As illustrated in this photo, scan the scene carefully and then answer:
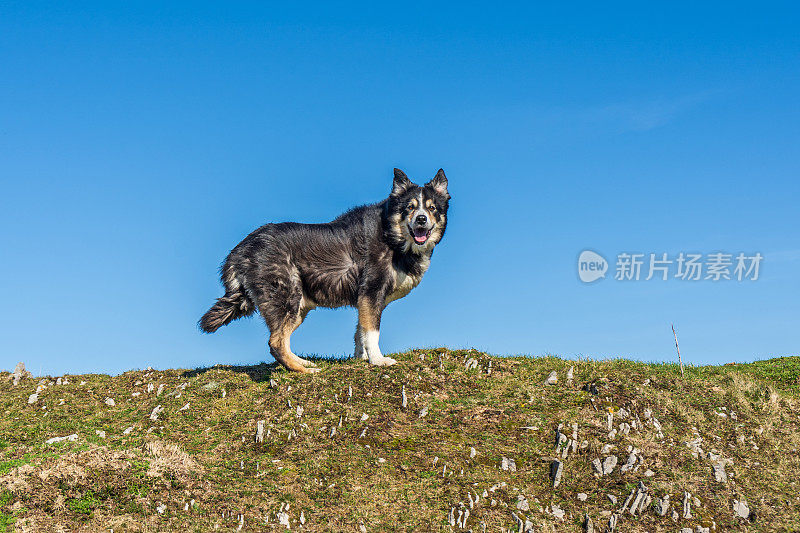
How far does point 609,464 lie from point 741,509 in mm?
2413

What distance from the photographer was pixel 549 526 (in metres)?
11.8

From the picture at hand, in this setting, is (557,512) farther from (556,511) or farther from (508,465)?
(508,465)

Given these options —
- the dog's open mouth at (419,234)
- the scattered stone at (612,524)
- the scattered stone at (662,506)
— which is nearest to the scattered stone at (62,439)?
the dog's open mouth at (419,234)

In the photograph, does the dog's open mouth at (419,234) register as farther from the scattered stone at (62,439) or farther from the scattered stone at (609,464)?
the scattered stone at (62,439)

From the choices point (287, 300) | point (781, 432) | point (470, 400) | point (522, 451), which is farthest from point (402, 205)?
point (781, 432)

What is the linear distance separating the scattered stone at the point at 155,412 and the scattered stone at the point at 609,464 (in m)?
9.67

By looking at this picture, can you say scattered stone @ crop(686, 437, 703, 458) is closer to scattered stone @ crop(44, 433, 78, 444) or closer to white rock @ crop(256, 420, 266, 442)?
white rock @ crop(256, 420, 266, 442)

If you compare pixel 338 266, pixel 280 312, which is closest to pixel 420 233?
pixel 338 266

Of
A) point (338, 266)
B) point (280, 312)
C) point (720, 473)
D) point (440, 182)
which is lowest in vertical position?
point (720, 473)

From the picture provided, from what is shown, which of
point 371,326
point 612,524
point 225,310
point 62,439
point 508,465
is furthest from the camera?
point 225,310

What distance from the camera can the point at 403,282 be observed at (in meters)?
16.6

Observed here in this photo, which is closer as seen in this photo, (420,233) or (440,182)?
(420,233)

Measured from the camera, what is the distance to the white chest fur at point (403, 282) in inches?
650

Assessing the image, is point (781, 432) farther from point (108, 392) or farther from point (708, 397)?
point (108, 392)
